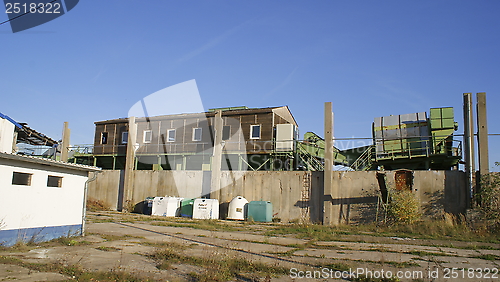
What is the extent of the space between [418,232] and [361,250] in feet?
19.4

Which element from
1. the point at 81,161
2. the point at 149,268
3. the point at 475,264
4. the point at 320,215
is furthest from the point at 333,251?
the point at 81,161

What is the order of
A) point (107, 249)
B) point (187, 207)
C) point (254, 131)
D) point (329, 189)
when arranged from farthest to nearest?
point (254, 131) → point (187, 207) → point (329, 189) → point (107, 249)

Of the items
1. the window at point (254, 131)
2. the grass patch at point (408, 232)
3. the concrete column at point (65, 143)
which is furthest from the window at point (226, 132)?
the grass patch at point (408, 232)

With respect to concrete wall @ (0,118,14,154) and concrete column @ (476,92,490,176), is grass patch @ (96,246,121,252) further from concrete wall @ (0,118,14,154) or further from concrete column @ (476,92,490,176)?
concrete column @ (476,92,490,176)

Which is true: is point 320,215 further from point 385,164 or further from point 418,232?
point 385,164

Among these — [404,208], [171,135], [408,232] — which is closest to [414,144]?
[404,208]

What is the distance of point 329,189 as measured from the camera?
19.0 metres

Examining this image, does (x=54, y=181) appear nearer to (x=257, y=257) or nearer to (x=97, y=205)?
(x=257, y=257)

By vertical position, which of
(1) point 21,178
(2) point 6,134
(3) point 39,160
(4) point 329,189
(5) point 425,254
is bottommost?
(5) point 425,254

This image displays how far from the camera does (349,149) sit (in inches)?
1072

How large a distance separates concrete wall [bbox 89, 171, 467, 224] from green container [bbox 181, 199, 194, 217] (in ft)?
3.26

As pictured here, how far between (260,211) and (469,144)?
1043cm

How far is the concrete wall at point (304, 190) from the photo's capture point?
17594 millimetres

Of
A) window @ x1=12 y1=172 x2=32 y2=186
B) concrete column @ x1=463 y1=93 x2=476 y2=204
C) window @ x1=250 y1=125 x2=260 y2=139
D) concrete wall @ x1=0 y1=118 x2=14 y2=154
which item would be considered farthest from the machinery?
concrete wall @ x1=0 y1=118 x2=14 y2=154
